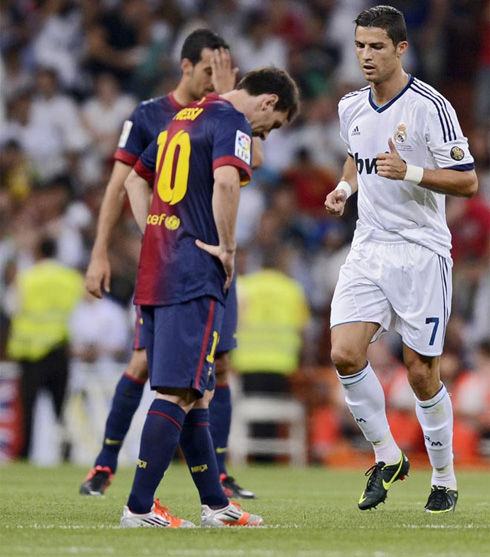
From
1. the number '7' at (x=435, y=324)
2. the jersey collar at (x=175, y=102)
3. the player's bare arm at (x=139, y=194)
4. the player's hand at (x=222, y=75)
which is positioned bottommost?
the number '7' at (x=435, y=324)

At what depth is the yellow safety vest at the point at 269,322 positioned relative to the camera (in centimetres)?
1392

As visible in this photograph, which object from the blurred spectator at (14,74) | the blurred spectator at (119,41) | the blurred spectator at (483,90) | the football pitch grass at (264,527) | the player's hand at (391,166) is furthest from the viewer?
the blurred spectator at (119,41)

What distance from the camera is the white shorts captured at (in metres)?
6.87

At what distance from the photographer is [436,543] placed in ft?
17.8

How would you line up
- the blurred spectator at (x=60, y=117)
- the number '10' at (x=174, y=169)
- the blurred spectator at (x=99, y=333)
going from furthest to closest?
the blurred spectator at (x=60, y=117) → the blurred spectator at (x=99, y=333) → the number '10' at (x=174, y=169)

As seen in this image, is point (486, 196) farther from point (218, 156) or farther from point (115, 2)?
point (218, 156)

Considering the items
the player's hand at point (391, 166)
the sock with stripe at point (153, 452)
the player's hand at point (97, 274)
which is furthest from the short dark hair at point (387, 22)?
the sock with stripe at point (153, 452)

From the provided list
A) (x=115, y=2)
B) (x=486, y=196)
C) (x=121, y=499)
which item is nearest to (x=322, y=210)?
(x=486, y=196)

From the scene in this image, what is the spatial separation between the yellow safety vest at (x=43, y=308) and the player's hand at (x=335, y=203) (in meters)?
7.25

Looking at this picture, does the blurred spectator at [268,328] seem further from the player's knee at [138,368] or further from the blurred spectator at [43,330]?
the player's knee at [138,368]

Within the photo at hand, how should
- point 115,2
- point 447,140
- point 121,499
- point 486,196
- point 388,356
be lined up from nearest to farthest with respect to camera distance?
1. point 447,140
2. point 121,499
3. point 388,356
4. point 486,196
5. point 115,2

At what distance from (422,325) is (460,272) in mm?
8358

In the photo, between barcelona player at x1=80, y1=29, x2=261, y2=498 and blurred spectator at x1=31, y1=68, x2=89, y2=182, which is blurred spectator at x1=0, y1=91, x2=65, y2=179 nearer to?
blurred spectator at x1=31, y1=68, x2=89, y2=182

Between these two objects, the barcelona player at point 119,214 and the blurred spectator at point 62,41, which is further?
the blurred spectator at point 62,41
